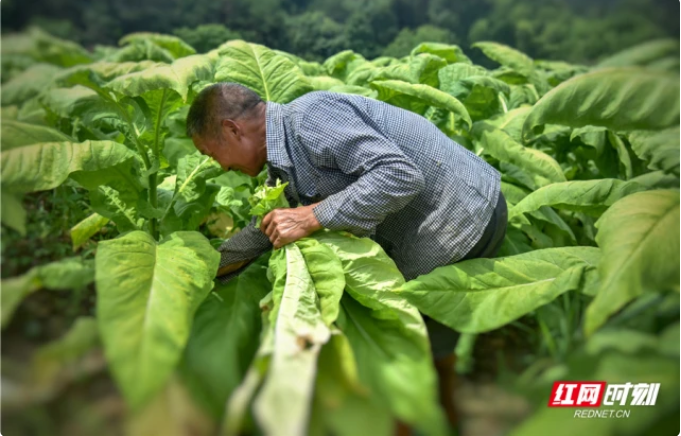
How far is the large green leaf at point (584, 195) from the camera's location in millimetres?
1664

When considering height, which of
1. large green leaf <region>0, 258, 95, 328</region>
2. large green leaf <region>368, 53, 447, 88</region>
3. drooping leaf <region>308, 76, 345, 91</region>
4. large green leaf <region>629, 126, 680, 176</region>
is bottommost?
drooping leaf <region>308, 76, 345, 91</region>

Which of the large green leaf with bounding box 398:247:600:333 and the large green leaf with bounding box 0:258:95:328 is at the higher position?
the large green leaf with bounding box 0:258:95:328

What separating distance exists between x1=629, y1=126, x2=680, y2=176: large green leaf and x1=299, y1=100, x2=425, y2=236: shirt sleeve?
0.55 m

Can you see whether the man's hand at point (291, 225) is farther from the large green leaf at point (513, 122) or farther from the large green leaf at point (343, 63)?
the large green leaf at point (513, 122)

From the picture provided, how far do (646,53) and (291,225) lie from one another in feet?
3.05

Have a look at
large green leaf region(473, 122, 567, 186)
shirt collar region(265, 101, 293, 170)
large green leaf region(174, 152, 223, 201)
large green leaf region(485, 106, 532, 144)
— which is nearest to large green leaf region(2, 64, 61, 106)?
shirt collar region(265, 101, 293, 170)

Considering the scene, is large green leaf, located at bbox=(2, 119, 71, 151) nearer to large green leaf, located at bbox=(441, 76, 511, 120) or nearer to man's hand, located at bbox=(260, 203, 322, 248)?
man's hand, located at bbox=(260, 203, 322, 248)

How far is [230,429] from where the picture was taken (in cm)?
99

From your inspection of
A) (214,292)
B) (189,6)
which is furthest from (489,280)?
(189,6)

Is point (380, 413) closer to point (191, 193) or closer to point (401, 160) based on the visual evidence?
point (401, 160)

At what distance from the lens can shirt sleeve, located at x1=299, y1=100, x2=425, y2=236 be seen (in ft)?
5.34

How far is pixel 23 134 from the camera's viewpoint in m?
1.39

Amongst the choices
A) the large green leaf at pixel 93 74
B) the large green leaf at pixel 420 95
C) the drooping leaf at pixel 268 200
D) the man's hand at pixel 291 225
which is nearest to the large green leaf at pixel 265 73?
the large green leaf at pixel 420 95

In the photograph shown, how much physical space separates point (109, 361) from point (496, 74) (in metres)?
2.58
